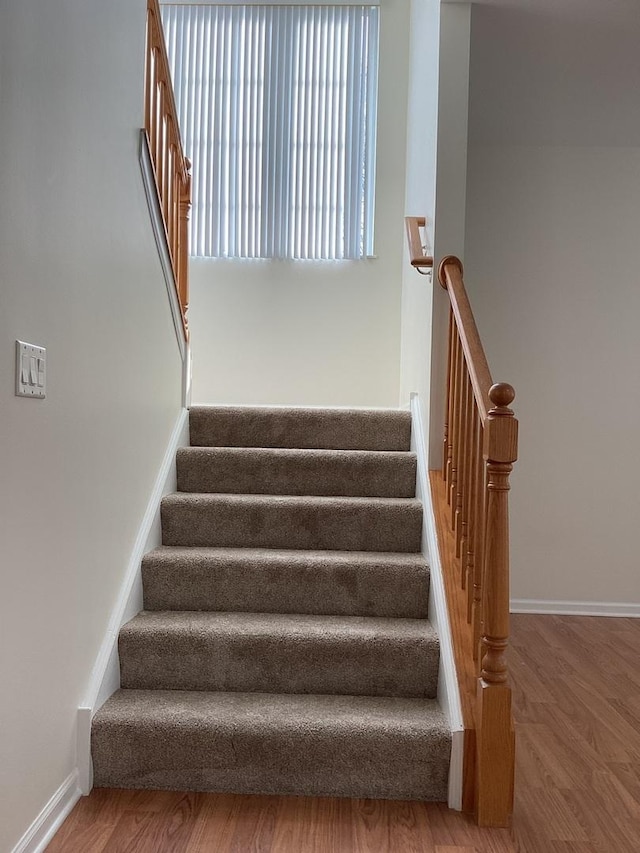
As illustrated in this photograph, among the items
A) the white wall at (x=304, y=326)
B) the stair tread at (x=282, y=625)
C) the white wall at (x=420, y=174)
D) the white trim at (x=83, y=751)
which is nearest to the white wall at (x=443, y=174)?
the white wall at (x=420, y=174)

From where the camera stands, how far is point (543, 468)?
4191 mm

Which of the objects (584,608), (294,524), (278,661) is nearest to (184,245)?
(294,524)

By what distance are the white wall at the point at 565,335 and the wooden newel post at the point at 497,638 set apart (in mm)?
2270

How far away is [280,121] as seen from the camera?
4477mm

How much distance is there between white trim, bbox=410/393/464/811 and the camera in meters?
2.06

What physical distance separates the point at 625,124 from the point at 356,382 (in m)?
1.95

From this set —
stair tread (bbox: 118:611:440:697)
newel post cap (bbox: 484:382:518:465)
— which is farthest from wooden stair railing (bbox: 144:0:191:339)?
newel post cap (bbox: 484:382:518:465)

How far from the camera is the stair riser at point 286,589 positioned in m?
2.57

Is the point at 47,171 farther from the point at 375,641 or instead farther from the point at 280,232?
the point at 280,232

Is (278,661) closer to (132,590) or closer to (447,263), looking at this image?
(132,590)

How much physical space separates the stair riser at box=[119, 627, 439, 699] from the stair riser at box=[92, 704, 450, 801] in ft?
0.86

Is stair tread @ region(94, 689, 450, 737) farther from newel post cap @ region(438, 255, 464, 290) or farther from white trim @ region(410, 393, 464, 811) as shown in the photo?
newel post cap @ region(438, 255, 464, 290)

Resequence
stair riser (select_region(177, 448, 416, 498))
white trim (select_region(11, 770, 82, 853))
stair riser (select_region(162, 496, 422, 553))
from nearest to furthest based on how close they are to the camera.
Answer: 1. white trim (select_region(11, 770, 82, 853))
2. stair riser (select_region(162, 496, 422, 553))
3. stair riser (select_region(177, 448, 416, 498))

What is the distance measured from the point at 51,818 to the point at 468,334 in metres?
1.75
